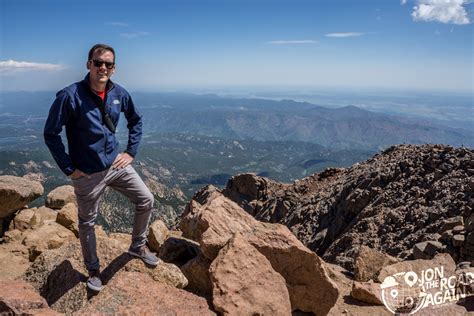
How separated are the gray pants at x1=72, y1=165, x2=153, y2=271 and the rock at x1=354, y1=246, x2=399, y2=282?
9.13m

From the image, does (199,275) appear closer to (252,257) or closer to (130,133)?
(252,257)

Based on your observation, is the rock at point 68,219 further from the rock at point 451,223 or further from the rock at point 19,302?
the rock at point 451,223

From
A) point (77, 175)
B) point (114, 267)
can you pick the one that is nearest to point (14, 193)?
point (114, 267)

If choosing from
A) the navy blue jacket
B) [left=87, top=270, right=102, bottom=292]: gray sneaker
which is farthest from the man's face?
[left=87, top=270, right=102, bottom=292]: gray sneaker

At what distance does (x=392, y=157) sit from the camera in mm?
33344

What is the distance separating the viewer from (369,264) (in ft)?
47.6

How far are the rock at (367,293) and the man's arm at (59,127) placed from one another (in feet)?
33.2

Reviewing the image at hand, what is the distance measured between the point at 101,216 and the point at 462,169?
16160 centimetres

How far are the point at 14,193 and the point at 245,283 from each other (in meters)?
16.0

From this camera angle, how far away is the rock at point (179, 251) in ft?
41.5

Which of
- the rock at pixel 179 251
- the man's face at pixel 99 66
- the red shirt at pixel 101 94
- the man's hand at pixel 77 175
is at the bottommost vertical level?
the rock at pixel 179 251

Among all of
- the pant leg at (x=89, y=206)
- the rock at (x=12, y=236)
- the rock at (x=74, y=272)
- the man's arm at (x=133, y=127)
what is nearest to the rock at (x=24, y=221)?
the rock at (x=12, y=236)

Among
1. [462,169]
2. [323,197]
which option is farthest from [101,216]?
[462,169]

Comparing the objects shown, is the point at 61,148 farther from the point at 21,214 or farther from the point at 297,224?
the point at 297,224
